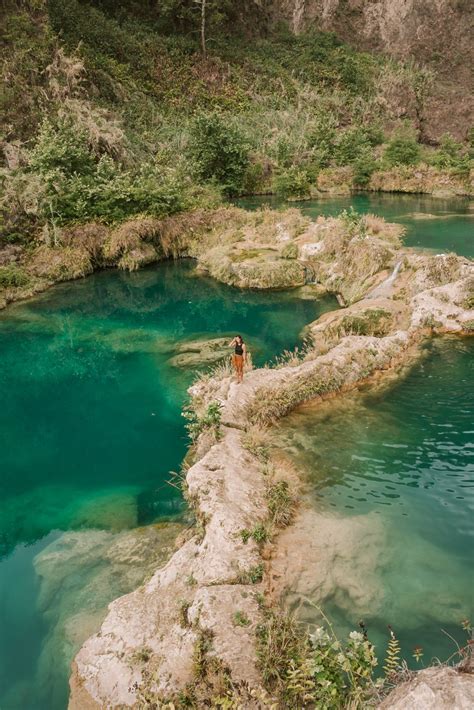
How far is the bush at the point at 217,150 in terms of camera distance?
35.1m

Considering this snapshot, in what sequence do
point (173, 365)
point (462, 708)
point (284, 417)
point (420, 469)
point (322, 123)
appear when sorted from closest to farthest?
point (462, 708), point (420, 469), point (284, 417), point (173, 365), point (322, 123)

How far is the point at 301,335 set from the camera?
1783 centimetres

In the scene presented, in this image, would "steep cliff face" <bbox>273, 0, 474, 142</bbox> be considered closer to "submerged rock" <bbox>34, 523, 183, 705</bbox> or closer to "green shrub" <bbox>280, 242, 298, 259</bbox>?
"green shrub" <bbox>280, 242, 298, 259</bbox>

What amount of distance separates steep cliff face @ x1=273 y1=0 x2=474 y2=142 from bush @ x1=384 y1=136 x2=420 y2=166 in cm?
1352

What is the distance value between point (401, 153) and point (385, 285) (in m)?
26.5

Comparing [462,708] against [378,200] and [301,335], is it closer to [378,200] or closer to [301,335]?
[301,335]

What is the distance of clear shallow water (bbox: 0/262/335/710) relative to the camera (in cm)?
868

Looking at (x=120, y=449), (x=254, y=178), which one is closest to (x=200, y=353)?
(x=120, y=449)

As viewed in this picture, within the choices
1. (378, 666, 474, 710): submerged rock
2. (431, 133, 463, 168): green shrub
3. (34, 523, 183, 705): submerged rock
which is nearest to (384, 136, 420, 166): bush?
(431, 133, 463, 168): green shrub

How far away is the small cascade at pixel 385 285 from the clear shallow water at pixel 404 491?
186 inches

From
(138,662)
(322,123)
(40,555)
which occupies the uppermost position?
(322,123)

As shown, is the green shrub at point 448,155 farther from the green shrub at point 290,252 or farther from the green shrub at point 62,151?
the green shrub at point 62,151

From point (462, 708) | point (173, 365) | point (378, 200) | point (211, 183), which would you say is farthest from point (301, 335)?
point (378, 200)

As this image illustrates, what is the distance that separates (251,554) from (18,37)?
3936cm
